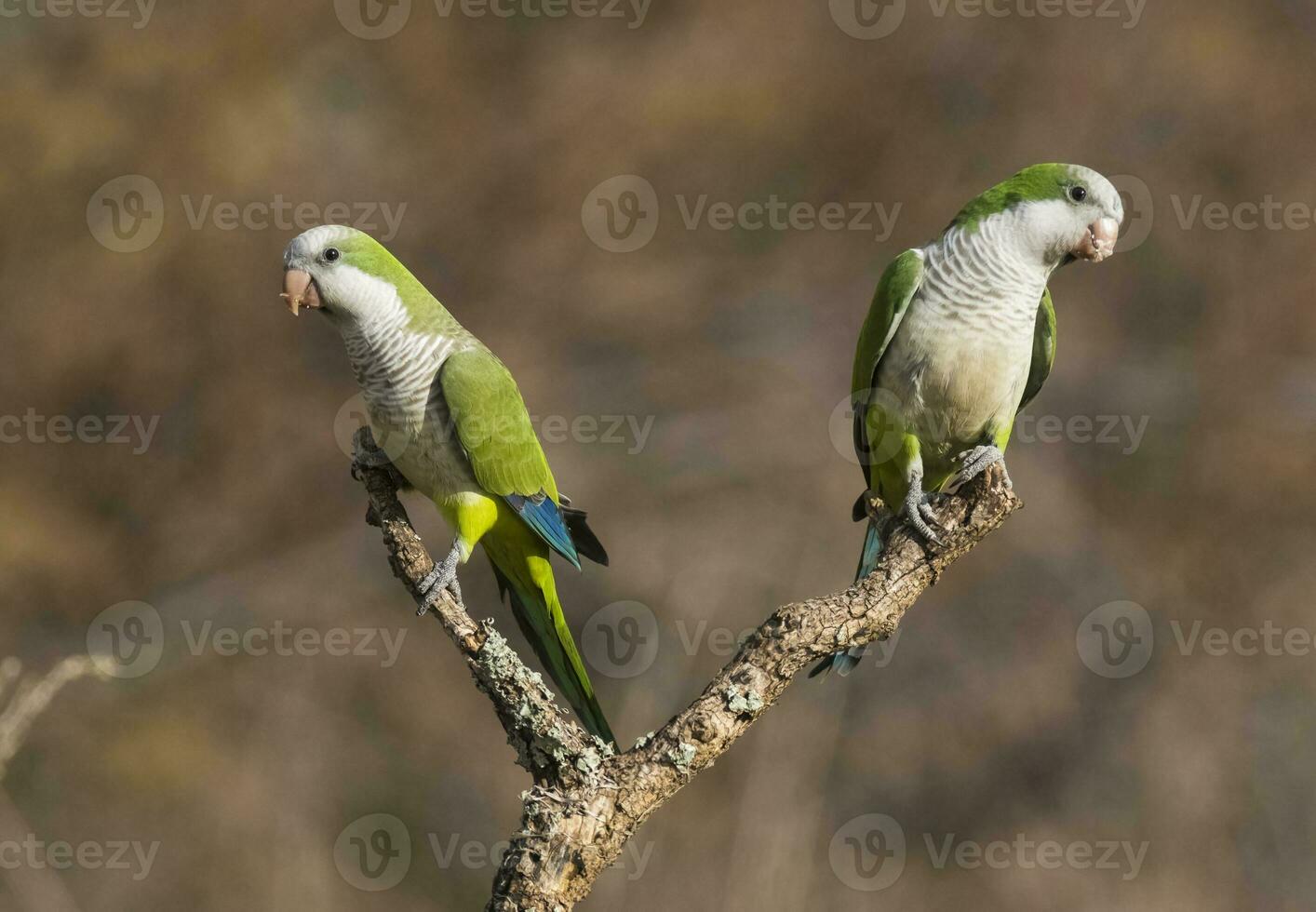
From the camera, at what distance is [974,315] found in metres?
3.99

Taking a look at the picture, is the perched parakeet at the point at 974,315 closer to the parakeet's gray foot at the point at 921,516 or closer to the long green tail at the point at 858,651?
the long green tail at the point at 858,651

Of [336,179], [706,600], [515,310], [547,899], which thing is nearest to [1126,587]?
[706,600]

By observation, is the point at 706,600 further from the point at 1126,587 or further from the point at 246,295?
the point at 246,295

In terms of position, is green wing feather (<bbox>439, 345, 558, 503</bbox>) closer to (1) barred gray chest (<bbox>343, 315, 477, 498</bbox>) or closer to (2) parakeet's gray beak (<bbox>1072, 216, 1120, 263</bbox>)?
(1) barred gray chest (<bbox>343, 315, 477, 498</bbox>)

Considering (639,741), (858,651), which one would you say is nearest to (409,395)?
(639,741)

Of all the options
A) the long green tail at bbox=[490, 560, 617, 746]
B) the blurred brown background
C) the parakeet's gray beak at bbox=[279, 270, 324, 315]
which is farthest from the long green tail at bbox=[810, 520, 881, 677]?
the blurred brown background

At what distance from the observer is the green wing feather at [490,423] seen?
3.90m

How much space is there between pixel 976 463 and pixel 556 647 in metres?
1.53

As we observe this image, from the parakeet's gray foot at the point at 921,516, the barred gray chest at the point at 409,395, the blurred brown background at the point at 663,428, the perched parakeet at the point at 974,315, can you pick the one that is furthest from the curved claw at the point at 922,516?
the blurred brown background at the point at 663,428

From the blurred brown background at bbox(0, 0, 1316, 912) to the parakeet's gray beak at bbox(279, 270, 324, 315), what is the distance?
455cm

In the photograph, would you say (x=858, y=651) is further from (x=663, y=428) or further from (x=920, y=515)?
(x=663, y=428)

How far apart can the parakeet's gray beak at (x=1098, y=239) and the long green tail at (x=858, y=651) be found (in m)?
1.15

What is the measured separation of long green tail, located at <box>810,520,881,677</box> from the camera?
12.4 feet

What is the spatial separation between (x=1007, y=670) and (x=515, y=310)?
4685 mm
